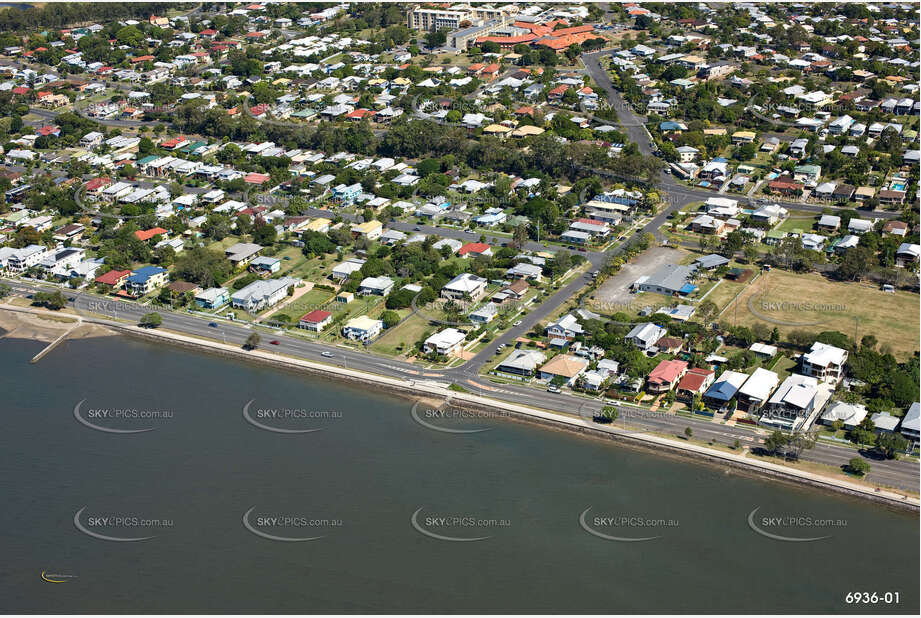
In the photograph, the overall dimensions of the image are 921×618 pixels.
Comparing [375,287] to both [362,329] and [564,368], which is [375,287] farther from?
[564,368]

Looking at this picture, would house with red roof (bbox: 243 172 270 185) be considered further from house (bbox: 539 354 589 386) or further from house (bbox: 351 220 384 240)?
house (bbox: 539 354 589 386)

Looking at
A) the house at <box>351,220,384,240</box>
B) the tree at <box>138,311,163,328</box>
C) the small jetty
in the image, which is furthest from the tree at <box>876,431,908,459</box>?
the small jetty

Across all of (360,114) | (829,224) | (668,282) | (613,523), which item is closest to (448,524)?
(613,523)

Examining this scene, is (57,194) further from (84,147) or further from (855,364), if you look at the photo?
(855,364)

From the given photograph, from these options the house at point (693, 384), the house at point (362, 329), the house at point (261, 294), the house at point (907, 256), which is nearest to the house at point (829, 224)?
the house at point (907, 256)

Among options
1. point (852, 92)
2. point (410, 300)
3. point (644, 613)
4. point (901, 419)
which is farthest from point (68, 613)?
point (852, 92)

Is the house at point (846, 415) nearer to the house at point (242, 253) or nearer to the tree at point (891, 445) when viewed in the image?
the tree at point (891, 445)

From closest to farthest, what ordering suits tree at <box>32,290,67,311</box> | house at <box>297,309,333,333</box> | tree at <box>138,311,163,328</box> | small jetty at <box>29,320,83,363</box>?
small jetty at <box>29,320,83,363</box> → house at <box>297,309,333,333</box> → tree at <box>138,311,163,328</box> → tree at <box>32,290,67,311</box>

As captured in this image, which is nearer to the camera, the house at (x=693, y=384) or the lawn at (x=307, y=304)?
the house at (x=693, y=384)
